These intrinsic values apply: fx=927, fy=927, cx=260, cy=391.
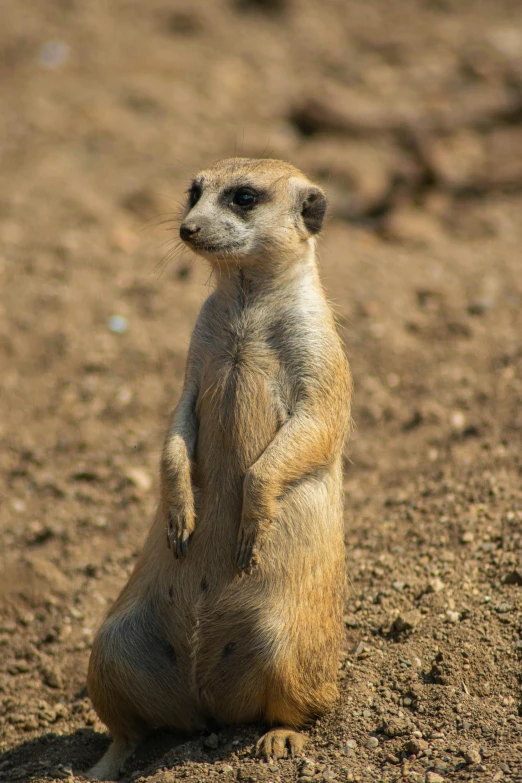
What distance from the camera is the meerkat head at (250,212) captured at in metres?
4.05

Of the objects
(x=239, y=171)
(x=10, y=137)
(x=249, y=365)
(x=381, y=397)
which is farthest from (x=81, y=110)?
(x=249, y=365)

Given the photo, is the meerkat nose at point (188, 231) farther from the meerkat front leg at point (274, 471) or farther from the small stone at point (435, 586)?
the small stone at point (435, 586)

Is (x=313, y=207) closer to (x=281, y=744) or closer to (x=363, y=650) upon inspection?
(x=363, y=650)

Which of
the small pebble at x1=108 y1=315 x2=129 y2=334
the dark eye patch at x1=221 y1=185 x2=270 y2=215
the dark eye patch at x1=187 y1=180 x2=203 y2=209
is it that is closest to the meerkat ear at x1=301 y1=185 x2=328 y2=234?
the dark eye patch at x1=221 y1=185 x2=270 y2=215

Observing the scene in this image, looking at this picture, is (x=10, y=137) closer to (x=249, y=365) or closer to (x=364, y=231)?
(x=364, y=231)

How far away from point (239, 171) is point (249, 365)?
0.95m

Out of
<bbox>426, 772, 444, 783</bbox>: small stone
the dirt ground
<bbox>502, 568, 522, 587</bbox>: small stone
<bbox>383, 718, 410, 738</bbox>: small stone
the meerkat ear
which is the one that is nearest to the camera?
<bbox>426, 772, 444, 783</bbox>: small stone

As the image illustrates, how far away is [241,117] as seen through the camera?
9.63 m

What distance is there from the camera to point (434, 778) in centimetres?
344

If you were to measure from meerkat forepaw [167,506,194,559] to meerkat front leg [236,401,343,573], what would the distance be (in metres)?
0.25

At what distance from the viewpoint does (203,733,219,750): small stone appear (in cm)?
396

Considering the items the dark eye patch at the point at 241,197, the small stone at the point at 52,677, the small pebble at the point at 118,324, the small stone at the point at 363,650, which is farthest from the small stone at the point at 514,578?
the small pebble at the point at 118,324

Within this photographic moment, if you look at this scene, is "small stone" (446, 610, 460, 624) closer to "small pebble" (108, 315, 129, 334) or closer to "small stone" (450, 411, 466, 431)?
"small stone" (450, 411, 466, 431)

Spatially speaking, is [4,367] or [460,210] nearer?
[4,367]
